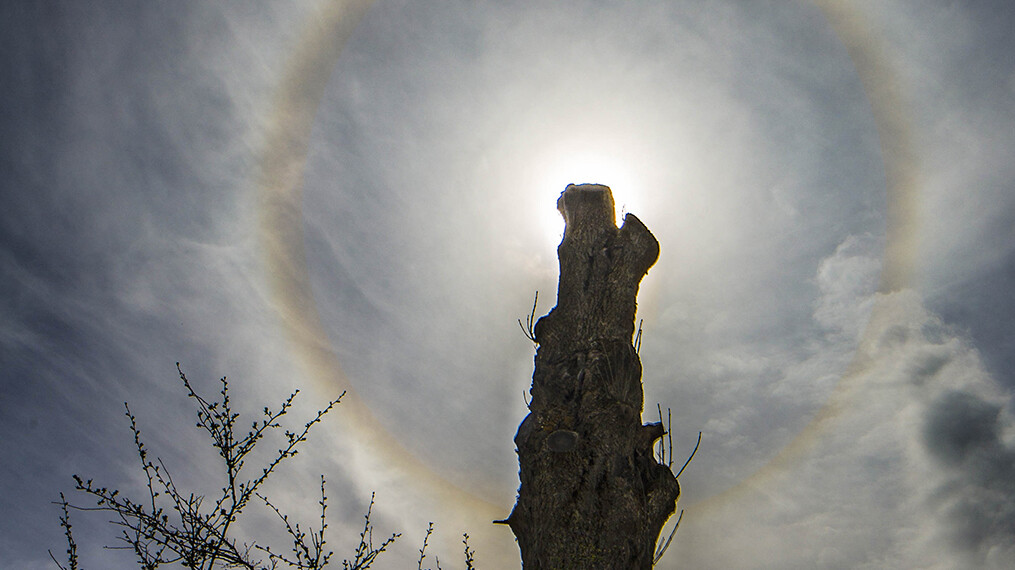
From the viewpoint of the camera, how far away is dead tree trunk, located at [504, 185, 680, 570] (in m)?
3.96

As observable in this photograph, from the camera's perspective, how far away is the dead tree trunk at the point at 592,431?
3961 millimetres

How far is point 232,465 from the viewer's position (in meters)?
3.95

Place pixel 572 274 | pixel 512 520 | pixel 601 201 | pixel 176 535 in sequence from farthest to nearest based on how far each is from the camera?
pixel 601 201 < pixel 572 274 < pixel 512 520 < pixel 176 535

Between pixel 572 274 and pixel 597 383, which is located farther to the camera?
pixel 572 274

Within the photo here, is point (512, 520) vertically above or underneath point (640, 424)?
underneath

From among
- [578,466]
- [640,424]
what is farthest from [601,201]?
[578,466]

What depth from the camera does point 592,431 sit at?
4406 millimetres

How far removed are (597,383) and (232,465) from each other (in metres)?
2.92

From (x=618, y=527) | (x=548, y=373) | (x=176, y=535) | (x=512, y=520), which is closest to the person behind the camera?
(x=176, y=535)

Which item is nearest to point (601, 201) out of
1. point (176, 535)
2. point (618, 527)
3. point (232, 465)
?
point (618, 527)

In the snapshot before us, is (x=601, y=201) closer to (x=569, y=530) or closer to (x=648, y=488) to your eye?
(x=648, y=488)

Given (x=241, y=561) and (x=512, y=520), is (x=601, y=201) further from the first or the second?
(x=241, y=561)

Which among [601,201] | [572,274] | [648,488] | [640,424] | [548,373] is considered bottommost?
[648,488]

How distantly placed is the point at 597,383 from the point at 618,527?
1.16m
